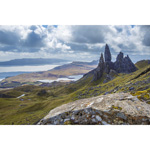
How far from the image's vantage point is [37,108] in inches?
3767

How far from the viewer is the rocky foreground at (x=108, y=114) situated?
939 centimetres

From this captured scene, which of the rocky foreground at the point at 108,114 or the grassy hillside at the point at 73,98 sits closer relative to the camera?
the rocky foreground at the point at 108,114

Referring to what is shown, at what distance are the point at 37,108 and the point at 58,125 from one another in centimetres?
9460

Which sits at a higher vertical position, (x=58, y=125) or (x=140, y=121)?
(x=140, y=121)

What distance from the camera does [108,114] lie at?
9500 mm

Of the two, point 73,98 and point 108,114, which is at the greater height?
point 108,114

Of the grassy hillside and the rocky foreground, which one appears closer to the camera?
the rocky foreground

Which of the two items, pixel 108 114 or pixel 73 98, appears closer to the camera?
pixel 108 114

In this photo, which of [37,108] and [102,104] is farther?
[37,108]

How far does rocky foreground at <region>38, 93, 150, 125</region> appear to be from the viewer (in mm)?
9391
